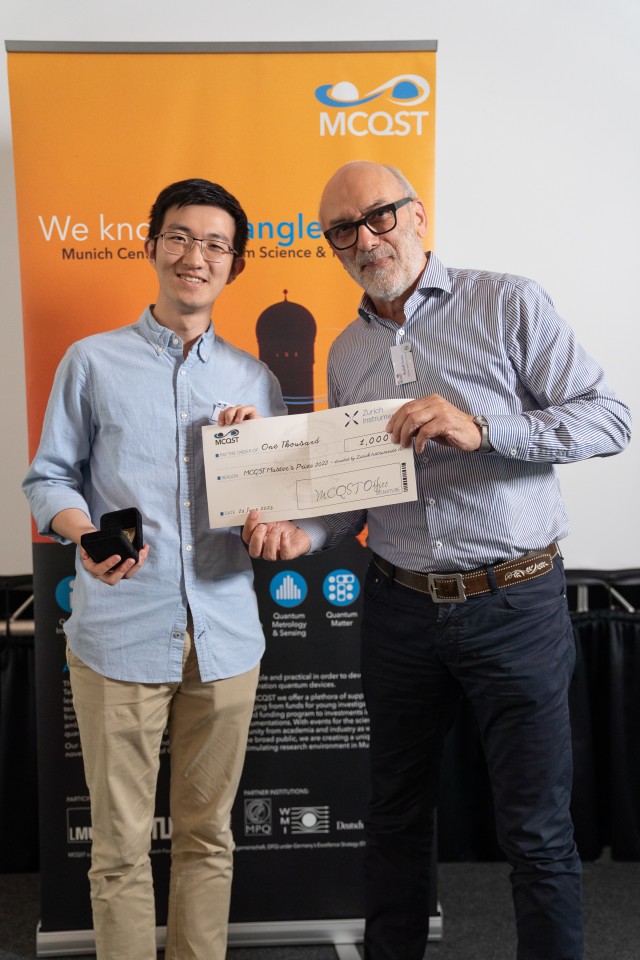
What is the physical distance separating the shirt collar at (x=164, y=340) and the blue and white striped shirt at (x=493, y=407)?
465 millimetres

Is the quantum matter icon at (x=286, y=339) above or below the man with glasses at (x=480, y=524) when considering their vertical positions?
above

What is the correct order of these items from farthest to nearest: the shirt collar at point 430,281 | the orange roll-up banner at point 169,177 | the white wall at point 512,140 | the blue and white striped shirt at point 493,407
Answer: the white wall at point 512,140, the orange roll-up banner at point 169,177, the shirt collar at point 430,281, the blue and white striped shirt at point 493,407

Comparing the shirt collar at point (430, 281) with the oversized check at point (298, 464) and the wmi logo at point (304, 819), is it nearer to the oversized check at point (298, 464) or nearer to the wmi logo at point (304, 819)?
the oversized check at point (298, 464)

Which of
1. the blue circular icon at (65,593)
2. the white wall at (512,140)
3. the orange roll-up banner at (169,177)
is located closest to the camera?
the orange roll-up banner at (169,177)

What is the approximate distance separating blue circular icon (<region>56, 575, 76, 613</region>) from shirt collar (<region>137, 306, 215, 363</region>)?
864mm

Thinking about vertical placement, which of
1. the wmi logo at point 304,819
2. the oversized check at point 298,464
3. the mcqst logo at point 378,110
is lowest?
Answer: the wmi logo at point 304,819

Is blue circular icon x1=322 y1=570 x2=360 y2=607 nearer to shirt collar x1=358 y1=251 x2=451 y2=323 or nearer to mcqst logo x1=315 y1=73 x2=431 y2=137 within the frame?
shirt collar x1=358 y1=251 x2=451 y2=323

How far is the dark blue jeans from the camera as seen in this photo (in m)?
1.82

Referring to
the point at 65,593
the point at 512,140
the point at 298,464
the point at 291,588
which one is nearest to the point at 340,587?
the point at 291,588

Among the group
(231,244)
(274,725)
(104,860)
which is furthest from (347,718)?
(231,244)

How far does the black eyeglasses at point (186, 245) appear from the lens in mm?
1988

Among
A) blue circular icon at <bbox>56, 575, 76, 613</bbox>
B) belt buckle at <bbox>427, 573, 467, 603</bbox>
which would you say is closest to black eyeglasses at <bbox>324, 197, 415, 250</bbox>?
belt buckle at <bbox>427, 573, 467, 603</bbox>

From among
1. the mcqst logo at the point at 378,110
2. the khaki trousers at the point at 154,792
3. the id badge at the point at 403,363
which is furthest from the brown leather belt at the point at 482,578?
the mcqst logo at the point at 378,110

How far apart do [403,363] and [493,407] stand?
24 cm
